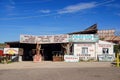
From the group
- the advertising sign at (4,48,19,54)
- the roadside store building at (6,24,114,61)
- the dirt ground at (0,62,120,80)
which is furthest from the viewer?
the roadside store building at (6,24,114,61)

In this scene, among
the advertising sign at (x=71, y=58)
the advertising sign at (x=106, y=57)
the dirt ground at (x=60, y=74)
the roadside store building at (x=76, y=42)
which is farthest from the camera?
the roadside store building at (x=76, y=42)

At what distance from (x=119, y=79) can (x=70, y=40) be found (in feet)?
83.1

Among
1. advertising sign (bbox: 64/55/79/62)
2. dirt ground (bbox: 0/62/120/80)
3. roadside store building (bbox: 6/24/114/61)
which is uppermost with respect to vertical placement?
roadside store building (bbox: 6/24/114/61)

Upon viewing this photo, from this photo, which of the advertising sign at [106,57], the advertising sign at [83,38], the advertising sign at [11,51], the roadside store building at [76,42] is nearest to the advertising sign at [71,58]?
the roadside store building at [76,42]

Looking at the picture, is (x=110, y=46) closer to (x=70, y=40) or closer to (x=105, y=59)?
(x=105, y=59)

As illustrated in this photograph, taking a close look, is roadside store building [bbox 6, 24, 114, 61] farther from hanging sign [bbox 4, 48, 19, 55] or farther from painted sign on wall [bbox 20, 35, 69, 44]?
hanging sign [bbox 4, 48, 19, 55]

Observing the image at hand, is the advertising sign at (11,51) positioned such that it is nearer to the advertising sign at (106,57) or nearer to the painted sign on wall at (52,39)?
the painted sign on wall at (52,39)

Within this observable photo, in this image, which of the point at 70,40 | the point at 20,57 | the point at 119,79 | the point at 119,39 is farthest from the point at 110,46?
the point at 119,39

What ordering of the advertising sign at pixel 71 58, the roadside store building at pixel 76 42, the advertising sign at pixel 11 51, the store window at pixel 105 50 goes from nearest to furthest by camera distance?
the advertising sign at pixel 71 58
the advertising sign at pixel 11 51
the roadside store building at pixel 76 42
the store window at pixel 105 50

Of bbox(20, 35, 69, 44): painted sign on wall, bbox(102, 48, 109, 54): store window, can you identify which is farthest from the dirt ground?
bbox(102, 48, 109, 54): store window

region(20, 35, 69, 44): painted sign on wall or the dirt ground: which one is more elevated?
region(20, 35, 69, 44): painted sign on wall

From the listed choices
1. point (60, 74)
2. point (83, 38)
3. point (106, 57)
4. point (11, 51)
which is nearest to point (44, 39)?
point (11, 51)

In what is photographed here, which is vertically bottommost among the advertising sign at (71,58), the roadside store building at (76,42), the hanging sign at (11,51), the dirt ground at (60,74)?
the dirt ground at (60,74)

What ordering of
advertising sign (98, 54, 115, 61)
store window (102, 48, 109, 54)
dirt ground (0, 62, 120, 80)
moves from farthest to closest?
store window (102, 48, 109, 54) → advertising sign (98, 54, 115, 61) → dirt ground (0, 62, 120, 80)
